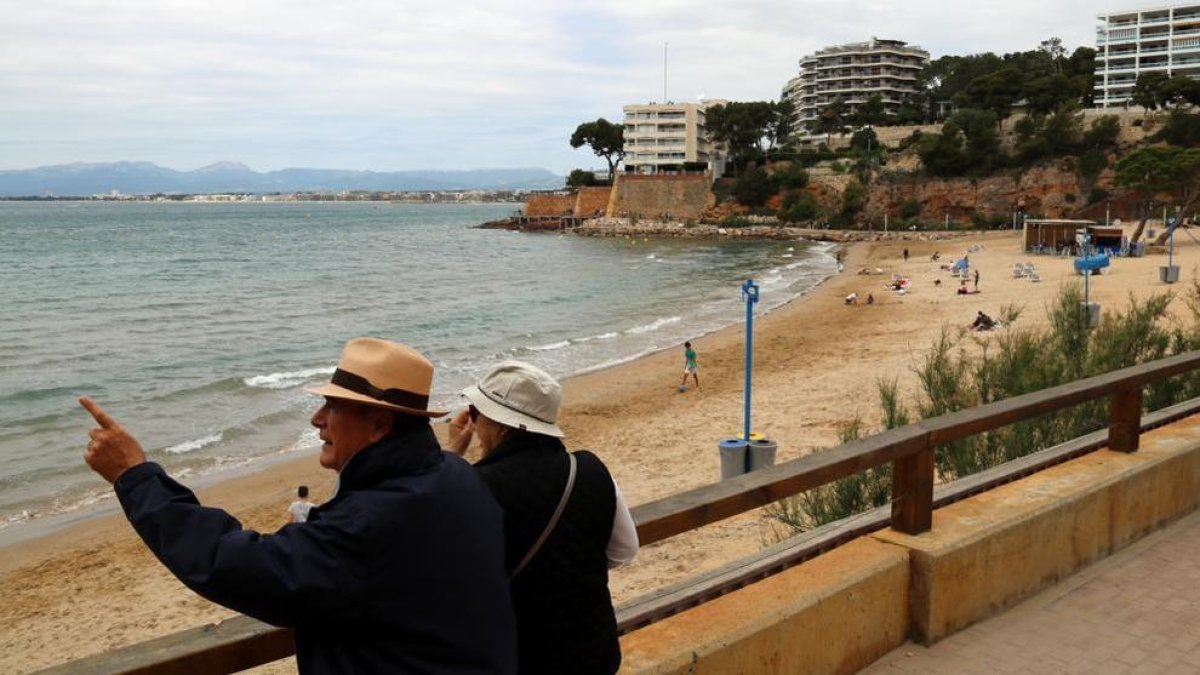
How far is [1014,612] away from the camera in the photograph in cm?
429

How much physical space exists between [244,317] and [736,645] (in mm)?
36638

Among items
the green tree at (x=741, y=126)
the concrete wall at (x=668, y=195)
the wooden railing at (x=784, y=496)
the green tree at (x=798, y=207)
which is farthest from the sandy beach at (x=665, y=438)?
the green tree at (x=741, y=126)

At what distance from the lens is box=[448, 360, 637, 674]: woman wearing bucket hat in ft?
7.42

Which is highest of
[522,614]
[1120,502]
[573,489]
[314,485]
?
[573,489]

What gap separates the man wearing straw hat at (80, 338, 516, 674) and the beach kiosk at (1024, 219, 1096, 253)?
5025 cm

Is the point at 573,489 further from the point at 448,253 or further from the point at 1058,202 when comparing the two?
the point at 1058,202

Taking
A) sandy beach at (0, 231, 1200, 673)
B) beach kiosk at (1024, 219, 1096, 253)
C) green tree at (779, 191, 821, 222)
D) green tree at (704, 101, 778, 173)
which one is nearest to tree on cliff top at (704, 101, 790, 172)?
green tree at (704, 101, 778, 173)

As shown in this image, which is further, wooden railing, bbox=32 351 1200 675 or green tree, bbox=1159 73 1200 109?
green tree, bbox=1159 73 1200 109

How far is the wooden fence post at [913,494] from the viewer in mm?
3949

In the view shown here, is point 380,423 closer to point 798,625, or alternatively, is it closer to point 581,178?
point 798,625

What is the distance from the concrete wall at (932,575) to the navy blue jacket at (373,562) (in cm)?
101

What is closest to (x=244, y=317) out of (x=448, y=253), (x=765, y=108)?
(x=448, y=253)

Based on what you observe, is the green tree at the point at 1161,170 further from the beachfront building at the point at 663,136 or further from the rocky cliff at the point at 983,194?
the beachfront building at the point at 663,136

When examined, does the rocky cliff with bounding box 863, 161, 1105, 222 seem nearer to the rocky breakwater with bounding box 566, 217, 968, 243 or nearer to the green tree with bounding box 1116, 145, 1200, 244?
the rocky breakwater with bounding box 566, 217, 968, 243
